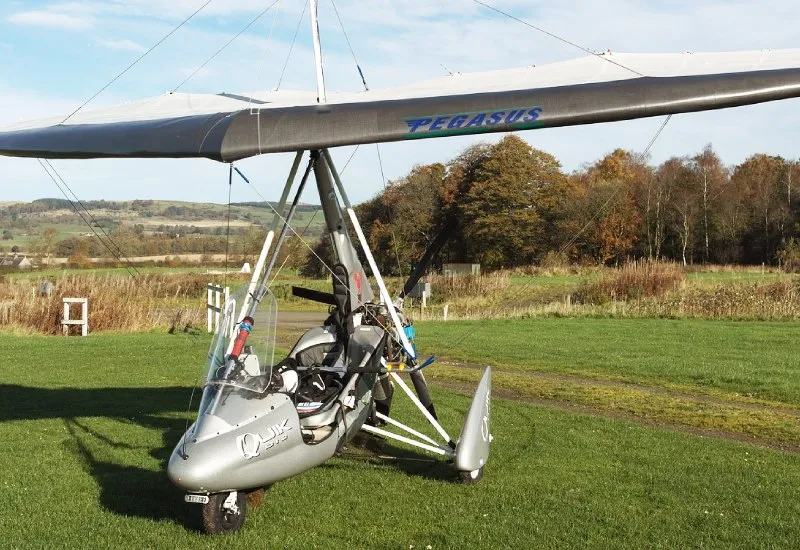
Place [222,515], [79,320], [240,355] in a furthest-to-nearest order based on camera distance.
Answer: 1. [79,320]
2. [240,355]
3. [222,515]

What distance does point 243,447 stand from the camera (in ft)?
21.5

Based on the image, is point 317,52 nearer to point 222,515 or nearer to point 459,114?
point 459,114

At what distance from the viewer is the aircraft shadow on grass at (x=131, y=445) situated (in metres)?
7.76

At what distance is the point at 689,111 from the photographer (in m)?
6.99

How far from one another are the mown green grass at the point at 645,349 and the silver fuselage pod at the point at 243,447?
9654mm

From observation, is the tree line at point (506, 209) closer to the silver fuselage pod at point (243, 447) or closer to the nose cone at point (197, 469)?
the silver fuselage pod at point (243, 447)

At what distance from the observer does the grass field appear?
6.83 metres

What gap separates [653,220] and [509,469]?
21.1 metres

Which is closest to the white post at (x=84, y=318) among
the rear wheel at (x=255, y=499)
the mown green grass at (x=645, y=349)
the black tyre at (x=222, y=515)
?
the mown green grass at (x=645, y=349)

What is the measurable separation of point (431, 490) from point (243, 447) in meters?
2.43

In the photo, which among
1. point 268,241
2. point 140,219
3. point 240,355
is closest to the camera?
point 240,355

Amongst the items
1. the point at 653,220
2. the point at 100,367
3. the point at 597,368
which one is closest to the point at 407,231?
the point at 597,368

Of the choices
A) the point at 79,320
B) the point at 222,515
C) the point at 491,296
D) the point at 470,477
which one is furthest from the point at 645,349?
the point at 79,320

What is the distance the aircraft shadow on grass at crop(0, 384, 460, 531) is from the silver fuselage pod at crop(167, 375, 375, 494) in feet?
2.65
